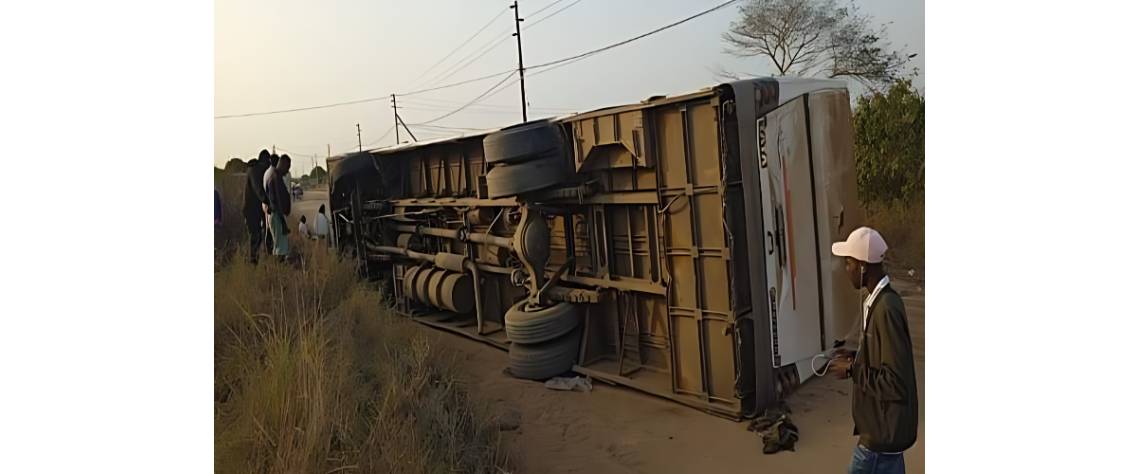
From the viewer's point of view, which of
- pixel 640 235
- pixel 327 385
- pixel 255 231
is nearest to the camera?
pixel 640 235

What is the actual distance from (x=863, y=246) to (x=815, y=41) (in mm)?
696

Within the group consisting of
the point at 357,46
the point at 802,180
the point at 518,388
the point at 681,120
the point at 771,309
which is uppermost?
the point at 357,46

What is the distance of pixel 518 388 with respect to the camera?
2619 millimetres

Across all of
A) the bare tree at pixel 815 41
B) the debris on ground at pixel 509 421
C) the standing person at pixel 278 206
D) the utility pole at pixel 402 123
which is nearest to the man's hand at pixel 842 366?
the bare tree at pixel 815 41

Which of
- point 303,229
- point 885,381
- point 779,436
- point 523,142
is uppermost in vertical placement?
point 523,142

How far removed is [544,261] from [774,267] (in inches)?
28.3

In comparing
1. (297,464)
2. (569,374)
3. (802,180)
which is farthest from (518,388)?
(802,180)

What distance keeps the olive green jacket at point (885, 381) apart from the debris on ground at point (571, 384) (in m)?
0.86

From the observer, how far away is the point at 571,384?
259cm

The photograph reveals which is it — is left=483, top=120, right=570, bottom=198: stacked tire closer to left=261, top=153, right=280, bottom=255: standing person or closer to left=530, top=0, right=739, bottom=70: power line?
left=530, top=0, right=739, bottom=70: power line

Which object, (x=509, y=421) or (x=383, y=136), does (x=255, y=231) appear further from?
(x=509, y=421)

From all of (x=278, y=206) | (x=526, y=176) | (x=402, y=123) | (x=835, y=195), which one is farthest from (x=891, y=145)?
(x=278, y=206)

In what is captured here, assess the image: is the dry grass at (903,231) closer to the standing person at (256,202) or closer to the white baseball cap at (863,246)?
the white baseball cap at (863,246)

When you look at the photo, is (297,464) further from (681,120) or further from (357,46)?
(681,120)
